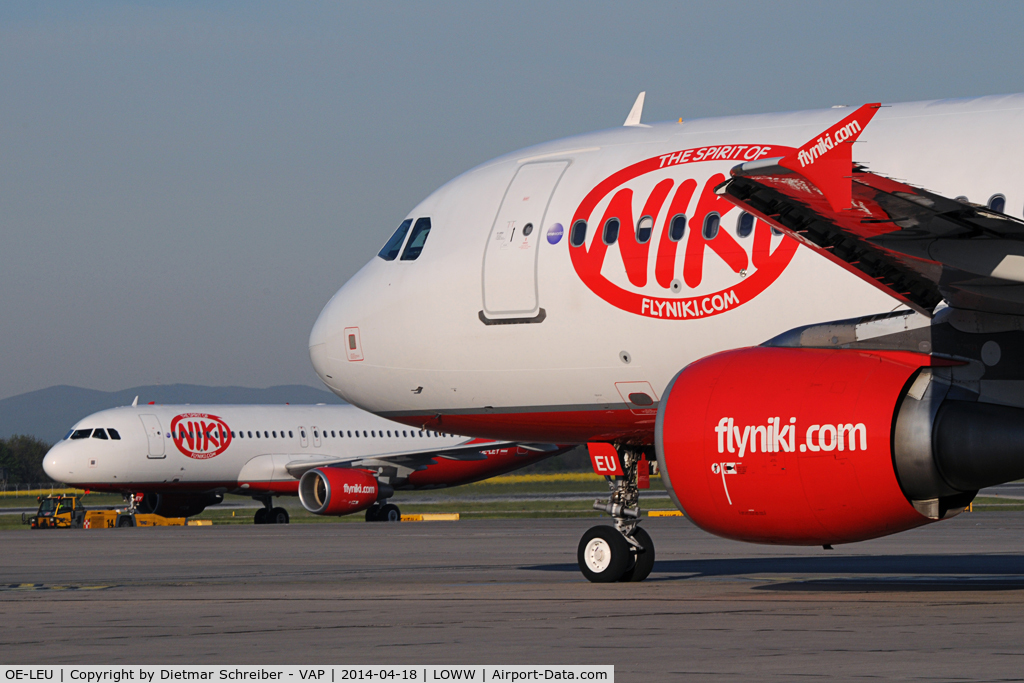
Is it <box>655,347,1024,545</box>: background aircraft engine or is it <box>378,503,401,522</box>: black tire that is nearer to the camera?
<box>655,347,1024,545</box>: background aircraft engine

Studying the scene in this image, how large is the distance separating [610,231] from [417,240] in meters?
2.64

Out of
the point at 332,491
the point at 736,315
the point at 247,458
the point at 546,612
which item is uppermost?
the point at 736,315

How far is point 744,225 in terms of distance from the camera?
11.3 m

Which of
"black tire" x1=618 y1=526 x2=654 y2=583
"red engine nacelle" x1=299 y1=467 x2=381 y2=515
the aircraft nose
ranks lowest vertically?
"black tire" x1=618 y1=526 x2=654 y2=583

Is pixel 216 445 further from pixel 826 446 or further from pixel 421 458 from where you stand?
pixel 826 446

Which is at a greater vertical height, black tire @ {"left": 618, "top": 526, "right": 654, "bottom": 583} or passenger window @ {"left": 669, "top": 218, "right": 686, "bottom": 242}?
passenger window @ {"left": 669, "top": 218, "right": 686, "bottom": 242}

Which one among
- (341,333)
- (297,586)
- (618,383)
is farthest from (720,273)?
(297,586)

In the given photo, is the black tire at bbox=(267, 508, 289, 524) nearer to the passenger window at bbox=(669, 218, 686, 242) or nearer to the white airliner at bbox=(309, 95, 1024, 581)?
the white airliner at bbox=(309, 95, 1024, 581)

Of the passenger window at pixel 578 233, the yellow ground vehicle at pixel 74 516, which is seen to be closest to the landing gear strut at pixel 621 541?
the passenger window at pixel 578 233

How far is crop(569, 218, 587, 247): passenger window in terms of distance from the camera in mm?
12430

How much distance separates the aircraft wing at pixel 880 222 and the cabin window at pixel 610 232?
10.3 ft

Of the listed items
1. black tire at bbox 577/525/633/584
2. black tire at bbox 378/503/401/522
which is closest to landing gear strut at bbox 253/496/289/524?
black tire at bbox 378/503/401/522

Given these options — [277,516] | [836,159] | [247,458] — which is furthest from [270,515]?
[836,159]

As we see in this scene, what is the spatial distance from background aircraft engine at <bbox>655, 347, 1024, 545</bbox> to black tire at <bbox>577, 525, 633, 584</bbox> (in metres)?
3.19
